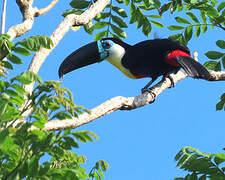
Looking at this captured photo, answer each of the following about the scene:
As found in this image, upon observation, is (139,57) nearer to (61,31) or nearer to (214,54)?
(214,54)

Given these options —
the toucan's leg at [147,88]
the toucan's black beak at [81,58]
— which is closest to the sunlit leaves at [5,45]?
the toucan's black beak at [81,58]

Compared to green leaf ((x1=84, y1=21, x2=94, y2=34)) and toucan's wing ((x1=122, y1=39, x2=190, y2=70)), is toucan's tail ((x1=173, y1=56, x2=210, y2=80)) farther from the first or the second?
green leaf ((x1=84, y1=21, x2=94, y2=34))

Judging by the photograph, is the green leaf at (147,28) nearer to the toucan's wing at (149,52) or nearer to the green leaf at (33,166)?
the toucan's wing at (149,52)

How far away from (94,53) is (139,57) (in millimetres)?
475

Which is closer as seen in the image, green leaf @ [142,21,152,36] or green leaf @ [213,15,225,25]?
green leaf @ [213,15,225,25]

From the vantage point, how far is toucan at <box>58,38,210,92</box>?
12.6ft

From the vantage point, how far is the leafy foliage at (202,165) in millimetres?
2559

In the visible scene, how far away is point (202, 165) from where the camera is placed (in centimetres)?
257

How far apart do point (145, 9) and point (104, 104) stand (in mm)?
1520

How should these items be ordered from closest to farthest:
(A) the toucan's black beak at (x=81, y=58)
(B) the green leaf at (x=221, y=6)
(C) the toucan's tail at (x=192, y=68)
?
(C) the toucan's tail at (x=192, y=68)
(A) the toucan's black beak at (x=81, y=58)
(B) the green leaf at (x=221, y=6)

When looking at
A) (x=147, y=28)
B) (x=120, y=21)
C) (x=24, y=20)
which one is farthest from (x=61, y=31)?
(x=147, y=28)

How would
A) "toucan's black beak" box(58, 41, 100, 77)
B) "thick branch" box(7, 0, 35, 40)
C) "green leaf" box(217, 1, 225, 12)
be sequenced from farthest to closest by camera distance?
"green leaf" box(217, 1, 225, 12) → "toucan's black beak" box(58, 41, 100, 77) → "thick branch" box(7, 0, 35, 40)

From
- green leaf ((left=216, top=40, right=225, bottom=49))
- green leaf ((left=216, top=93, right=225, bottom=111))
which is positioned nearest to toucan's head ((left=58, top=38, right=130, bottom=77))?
green leaf ((left=216, top=40, right=225, bottom=49))

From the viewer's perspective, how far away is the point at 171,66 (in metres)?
4.18
